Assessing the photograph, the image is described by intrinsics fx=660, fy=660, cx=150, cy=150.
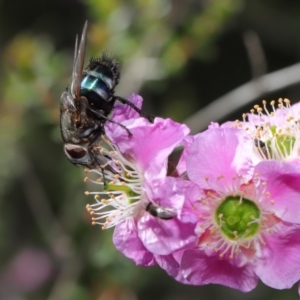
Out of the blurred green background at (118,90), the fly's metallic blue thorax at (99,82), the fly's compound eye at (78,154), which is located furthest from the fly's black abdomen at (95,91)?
the blurred green background at (118,90)

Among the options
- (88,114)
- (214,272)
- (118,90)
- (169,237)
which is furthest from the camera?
(118,90)

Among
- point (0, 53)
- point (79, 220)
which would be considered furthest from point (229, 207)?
point (0, 53)

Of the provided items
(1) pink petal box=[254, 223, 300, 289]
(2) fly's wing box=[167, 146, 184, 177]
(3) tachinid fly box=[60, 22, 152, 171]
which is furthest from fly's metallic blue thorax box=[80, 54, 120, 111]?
(1) pink petal box=[254, 223, 300, 289]

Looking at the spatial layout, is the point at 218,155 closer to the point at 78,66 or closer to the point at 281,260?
the point at 281,260

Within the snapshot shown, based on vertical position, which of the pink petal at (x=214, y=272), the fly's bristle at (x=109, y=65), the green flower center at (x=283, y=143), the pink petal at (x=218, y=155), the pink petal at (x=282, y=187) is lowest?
the pink petal at (x=214, y=272)

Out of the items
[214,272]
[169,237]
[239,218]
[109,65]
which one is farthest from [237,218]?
[109,65]

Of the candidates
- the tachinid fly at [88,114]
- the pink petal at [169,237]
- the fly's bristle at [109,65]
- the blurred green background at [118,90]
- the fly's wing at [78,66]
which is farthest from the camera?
the blurred green background at [118,90]

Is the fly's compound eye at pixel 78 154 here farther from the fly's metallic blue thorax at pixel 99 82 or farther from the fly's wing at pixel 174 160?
the fly's wing at pixel 174 160

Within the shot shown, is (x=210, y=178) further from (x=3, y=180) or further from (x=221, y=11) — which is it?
(x=3, y=180)
